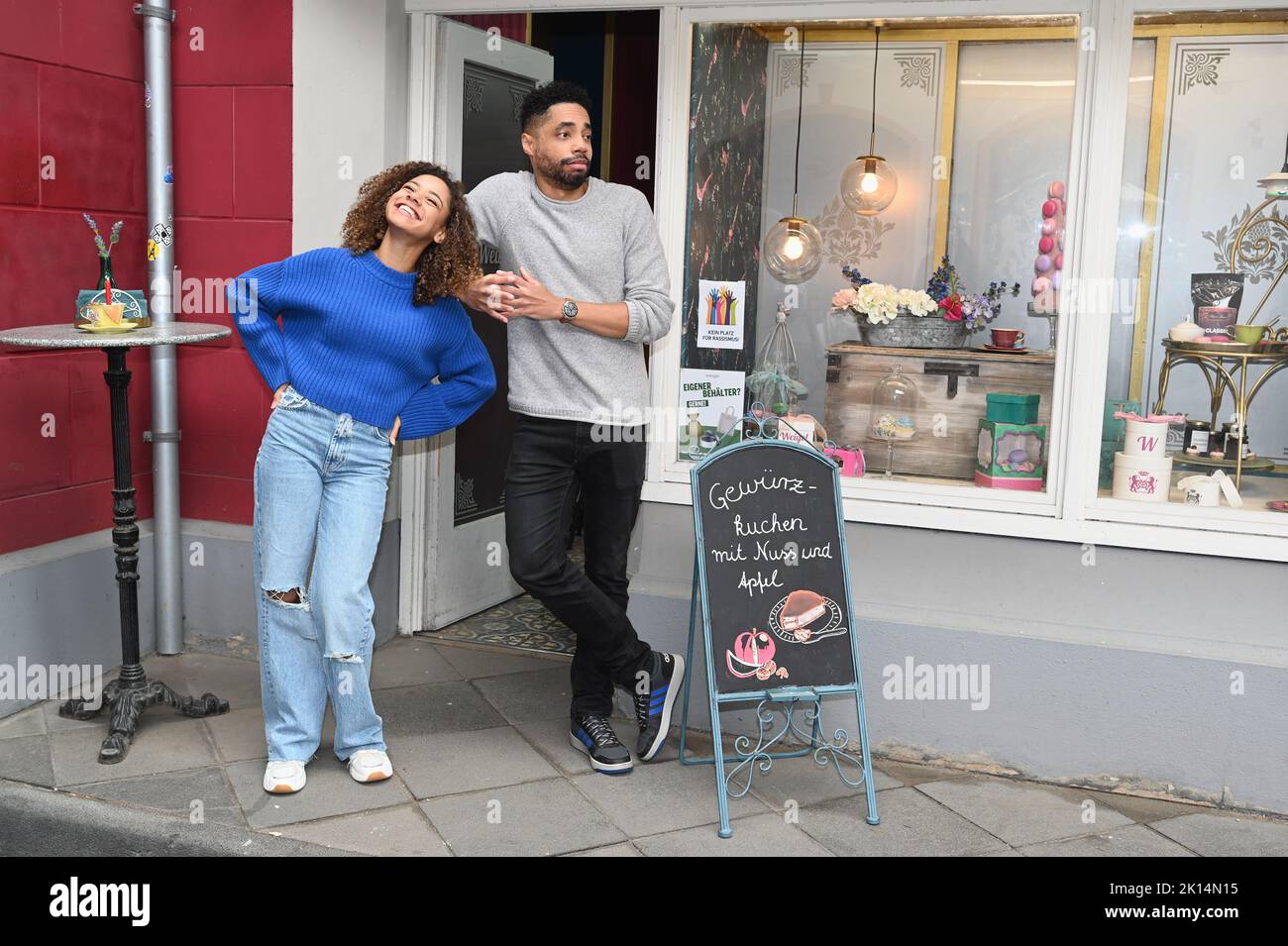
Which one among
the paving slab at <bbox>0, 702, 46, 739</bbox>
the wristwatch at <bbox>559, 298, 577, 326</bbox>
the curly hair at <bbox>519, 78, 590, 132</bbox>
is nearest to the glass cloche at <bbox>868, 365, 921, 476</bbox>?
the wristwatch at <bbox>559, 298, 577, 326</bbox>

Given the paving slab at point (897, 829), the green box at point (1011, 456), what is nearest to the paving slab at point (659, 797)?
the paving slab at point (897, 829)

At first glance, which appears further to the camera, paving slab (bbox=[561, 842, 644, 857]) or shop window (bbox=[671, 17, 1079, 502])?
shop window (bbox=[671, 17, 1079, 502])

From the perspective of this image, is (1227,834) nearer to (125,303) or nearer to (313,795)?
(313,795)

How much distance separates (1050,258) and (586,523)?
1.89 meters

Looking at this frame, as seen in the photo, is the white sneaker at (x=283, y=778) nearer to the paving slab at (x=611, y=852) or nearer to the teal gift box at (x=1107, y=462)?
the paving slab at (x=611, y=852)

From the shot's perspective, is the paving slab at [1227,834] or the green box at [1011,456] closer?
the paving slab at [1227,834]

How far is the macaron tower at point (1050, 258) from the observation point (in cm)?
443

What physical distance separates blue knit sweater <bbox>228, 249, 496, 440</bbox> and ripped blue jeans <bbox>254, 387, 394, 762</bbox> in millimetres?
82

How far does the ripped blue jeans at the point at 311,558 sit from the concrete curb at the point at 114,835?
396 mm

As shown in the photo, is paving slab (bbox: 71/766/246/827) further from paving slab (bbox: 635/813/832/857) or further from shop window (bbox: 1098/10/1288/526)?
Result: shop window (bbox: 1098/10/1288/526)

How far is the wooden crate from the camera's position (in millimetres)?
4598

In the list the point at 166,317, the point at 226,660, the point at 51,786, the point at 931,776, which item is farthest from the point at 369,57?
the point at 931,776

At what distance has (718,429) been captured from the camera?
4.87 metres

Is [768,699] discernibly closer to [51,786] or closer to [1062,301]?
[1062,301]
